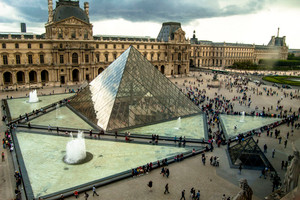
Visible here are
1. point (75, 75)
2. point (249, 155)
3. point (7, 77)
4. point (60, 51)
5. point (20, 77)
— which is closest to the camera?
point (249, 155)

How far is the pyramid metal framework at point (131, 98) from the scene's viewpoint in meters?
19.7

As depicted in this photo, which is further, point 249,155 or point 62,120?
point 62,120

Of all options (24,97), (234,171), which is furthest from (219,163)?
(24,97)

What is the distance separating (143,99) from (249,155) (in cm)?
990

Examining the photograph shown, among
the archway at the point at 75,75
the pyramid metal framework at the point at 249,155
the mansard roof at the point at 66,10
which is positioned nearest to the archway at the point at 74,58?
the archway at the point at 75,75

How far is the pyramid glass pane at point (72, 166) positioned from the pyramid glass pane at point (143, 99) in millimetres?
3491

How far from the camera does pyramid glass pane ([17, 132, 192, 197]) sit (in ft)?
39.1

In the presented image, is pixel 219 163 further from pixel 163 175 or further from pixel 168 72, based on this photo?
pixel 168 72

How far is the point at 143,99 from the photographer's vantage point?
21000mm

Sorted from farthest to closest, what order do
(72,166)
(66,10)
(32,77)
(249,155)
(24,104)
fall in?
(32,77), (66,10), (24,104), (249,155), (72,166)

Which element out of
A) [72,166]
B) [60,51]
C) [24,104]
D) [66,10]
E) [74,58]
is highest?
[66,10]

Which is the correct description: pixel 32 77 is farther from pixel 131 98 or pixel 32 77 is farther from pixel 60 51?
pixel 131 98

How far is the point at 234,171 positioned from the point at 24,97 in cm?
2775

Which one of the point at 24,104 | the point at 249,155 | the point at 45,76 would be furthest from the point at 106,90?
the point at 45,76
